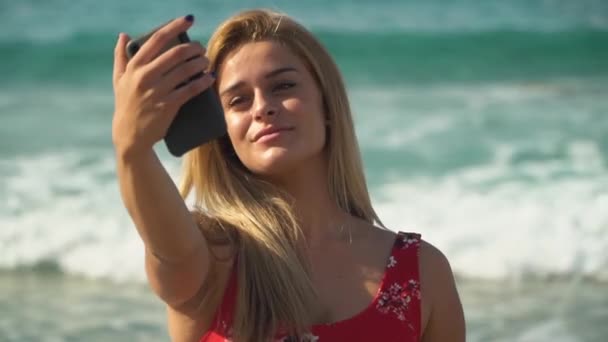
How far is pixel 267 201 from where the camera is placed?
2662mm

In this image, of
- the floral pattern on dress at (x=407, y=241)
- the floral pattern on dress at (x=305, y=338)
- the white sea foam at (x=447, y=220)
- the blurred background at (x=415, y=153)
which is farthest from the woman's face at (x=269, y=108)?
the white sea foam at (x=447, y=220)

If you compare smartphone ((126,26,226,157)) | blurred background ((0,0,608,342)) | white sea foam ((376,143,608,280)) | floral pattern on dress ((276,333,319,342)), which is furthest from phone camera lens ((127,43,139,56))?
white sea foam ((376,143,608,280))

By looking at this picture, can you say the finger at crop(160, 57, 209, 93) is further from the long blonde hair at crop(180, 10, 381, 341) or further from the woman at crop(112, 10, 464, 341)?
the long blonde hair at crop(180, 10, 381, 341)

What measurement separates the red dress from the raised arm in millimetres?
212

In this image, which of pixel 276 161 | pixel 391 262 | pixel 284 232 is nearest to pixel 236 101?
pixel 276 161

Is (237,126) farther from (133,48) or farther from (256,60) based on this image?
(133,48)

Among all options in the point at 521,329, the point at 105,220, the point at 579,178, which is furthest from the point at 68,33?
the point at 521,329

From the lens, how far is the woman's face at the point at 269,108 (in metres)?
2.56

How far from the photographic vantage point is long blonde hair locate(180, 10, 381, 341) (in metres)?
2.45

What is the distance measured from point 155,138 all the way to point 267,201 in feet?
2.30

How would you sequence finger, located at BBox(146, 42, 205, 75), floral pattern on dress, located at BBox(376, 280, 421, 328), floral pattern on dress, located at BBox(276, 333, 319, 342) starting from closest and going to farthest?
finger, located at BBox(146, 42, 205, 75), floral pattern on dress, located at BBox(276, 333, 319, 342), floral pattern on dress, located at BBox(376, 280, 421, 328)

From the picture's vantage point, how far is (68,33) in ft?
50.1

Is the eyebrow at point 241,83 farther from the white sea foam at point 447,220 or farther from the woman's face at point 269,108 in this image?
the white sea foam at point 447,220

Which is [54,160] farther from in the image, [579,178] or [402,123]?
[579,178]
